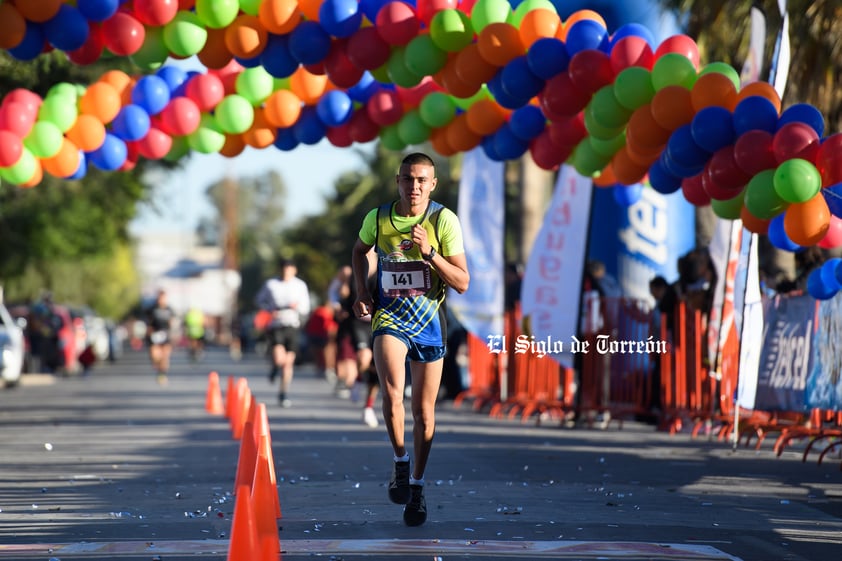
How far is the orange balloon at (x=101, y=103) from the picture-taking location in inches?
585

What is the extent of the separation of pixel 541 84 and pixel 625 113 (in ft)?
2.77

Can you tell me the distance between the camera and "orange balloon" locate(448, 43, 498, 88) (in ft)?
41.2

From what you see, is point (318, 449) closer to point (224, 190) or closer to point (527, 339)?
point (527, 339)

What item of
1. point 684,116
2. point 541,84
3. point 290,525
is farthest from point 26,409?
point 290,525

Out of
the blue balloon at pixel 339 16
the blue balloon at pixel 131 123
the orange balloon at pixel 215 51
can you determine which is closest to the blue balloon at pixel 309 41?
the blue balloon at pixel 339 16

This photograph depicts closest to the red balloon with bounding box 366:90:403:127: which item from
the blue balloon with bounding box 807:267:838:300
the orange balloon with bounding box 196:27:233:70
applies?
the orange balloon with bounding box 196:27:233:70

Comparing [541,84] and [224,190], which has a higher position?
[224,190]

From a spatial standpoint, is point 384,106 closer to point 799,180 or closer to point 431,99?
point 431,99

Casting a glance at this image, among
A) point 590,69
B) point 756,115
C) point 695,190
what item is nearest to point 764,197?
point 756,115

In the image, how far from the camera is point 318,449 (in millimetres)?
13258

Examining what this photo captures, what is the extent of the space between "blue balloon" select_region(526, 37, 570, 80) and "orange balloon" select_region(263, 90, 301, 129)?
337cm

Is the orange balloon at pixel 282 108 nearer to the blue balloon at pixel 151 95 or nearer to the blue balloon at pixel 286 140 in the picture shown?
the blue balloon at pixel 286 140

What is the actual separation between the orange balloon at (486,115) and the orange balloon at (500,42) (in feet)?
7.07

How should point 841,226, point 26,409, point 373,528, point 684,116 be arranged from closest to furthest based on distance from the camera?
point 373,528 → point 841,226 → point 684,116 → point 26,409
